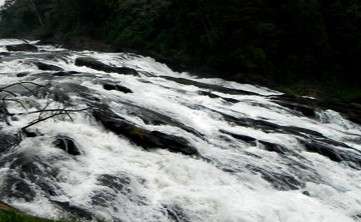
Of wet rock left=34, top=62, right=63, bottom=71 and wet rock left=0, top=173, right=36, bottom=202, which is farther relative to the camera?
wet rock left=34, top=62, right=63, bottom=71

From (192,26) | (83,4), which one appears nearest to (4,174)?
(192,26)

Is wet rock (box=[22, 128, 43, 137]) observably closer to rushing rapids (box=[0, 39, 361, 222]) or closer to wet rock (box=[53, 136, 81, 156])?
rushing rapids (box=[0, 39, 361, 222])

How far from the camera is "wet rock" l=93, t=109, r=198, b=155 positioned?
1246 centimetres

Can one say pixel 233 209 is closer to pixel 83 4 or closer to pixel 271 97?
pixel 271 97

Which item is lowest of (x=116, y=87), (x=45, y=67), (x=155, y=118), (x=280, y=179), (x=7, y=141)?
(x=280, y=179)

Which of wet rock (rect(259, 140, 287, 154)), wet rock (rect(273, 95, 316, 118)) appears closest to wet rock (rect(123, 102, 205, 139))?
wet rock (rect(259, 140, 287, 154))

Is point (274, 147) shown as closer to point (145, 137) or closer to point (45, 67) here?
point (145, 137)

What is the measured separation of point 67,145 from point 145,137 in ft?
8.57

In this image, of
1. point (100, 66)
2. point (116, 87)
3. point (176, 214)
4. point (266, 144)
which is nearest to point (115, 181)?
point (176, 214)

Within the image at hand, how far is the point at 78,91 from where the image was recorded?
1669 centimetres

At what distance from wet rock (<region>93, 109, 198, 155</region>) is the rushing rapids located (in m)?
0.04

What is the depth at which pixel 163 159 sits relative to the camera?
1166 centimetres

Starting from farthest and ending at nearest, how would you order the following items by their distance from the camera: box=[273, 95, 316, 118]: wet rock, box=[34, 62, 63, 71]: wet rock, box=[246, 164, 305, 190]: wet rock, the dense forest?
the dense forest < box=[34, 62, 63, 71]: wet rock < box=[273, 95, 316, 118]: wet rock < box=[246, 164, 305, 190]: wet rock

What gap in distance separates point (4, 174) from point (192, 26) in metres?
26.5
